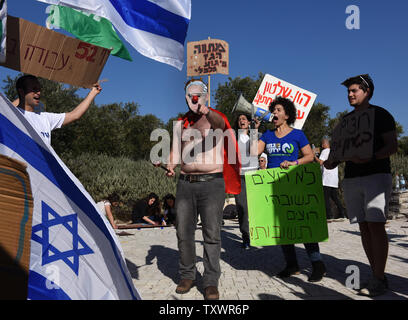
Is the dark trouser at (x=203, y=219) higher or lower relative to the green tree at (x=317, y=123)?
lower

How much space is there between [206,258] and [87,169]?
1366cm

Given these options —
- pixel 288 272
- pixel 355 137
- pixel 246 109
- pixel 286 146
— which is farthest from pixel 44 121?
pixel 246 109

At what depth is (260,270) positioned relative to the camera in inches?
184

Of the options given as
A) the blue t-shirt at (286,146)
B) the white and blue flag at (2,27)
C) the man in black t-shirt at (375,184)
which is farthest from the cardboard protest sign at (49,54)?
the man in black t-shirt at (375,184)

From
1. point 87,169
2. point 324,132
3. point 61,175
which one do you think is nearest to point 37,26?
point 61,175

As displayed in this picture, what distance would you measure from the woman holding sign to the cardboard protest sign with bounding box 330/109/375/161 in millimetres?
509

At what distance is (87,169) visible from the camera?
643 inches

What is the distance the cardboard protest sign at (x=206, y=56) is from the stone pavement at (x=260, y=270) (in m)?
12.5

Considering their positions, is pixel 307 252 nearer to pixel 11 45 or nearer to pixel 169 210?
pixel 11 45

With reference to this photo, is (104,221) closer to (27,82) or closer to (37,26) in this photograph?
(37,26)

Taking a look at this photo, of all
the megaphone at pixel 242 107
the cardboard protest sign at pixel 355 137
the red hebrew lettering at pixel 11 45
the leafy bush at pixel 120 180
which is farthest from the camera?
the leafy bush at pixel 120 180

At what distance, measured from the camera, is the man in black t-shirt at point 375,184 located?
3473 millimetres

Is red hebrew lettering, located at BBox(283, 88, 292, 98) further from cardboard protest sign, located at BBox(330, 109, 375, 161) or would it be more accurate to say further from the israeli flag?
the israeli flag

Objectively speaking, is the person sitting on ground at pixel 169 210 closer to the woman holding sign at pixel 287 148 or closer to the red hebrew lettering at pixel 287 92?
the red hebrew lettering at pixel 287 92
